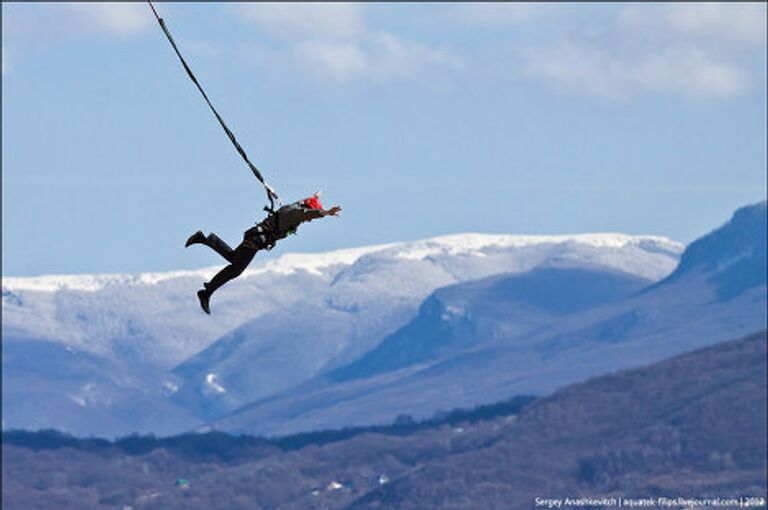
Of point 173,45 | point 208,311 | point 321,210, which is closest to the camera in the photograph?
point 173,45

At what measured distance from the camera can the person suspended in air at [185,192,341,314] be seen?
37.7 metres

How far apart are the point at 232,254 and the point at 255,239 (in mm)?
493

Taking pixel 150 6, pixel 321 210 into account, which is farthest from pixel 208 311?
pixel 150 6

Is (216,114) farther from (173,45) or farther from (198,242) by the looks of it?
(198,242)

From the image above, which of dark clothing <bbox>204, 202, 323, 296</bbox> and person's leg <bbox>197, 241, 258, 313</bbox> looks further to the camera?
person's leg <bbox>197, 241, 258, 313</bbox>

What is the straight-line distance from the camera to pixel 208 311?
41.0m

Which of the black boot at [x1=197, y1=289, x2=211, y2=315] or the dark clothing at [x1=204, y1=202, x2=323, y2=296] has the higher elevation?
the dark clothing at [x1=204, y1=202, x2=323, y2=296]

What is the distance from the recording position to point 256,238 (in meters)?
38.9

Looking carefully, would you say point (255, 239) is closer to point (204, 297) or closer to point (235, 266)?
point (235, 266)

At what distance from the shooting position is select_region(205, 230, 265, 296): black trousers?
3859 cm

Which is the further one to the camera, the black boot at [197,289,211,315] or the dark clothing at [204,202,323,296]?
the black boot at [197,289,211,315]

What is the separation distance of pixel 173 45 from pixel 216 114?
1.41 m

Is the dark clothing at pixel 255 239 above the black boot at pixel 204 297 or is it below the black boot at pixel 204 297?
above

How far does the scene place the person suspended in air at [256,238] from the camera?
124 feet
